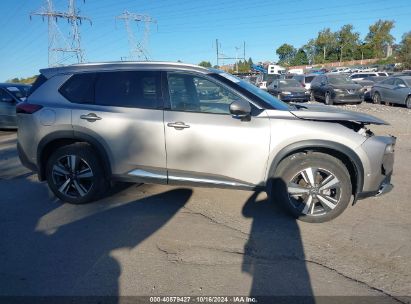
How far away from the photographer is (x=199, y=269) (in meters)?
3.31

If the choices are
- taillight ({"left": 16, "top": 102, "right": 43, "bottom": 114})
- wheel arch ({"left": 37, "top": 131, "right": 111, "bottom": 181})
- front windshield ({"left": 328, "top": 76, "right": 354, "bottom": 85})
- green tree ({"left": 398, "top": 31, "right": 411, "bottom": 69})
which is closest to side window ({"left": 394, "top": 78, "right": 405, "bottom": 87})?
front windshield ({"left": 328, "top": 76, "right": 354, "bottom": 85})

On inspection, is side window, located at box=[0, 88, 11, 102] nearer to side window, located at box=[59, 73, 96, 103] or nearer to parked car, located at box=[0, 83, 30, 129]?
parked car, located at box=[0, 83, 30, 129]

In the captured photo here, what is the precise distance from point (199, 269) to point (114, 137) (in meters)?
2.02

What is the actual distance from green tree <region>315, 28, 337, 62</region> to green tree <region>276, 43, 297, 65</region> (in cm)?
2177

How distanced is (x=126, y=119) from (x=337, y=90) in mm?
15241

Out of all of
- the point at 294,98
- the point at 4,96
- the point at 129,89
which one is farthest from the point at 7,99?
the point at 294,98

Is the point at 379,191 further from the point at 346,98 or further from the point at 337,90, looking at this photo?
the point at 346,98

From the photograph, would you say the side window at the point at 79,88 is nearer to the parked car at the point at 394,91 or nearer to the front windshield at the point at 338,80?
the parked car at the point at 394,91

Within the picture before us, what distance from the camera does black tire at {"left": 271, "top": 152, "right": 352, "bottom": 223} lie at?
409cm

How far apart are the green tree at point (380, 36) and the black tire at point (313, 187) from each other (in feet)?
338

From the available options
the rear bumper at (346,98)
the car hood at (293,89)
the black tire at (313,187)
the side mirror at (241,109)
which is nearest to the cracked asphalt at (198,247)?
the black tire at (313,187)

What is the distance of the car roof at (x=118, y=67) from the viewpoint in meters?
4.50

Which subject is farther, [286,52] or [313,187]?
[286,52]

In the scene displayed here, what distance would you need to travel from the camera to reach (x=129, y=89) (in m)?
4.57
